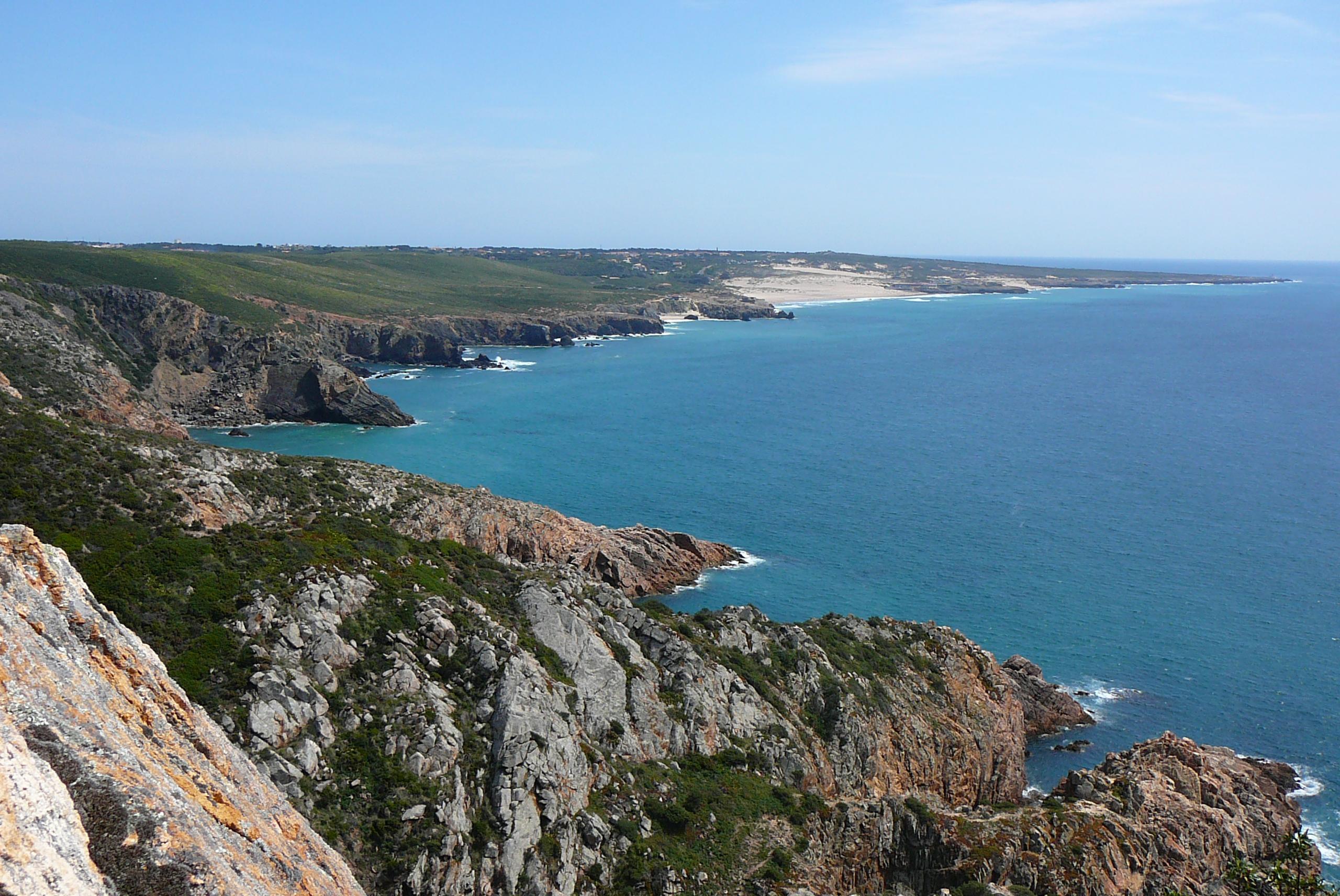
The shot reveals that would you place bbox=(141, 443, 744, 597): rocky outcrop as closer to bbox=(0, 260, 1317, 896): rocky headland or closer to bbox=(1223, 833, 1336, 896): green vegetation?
bbox=(0, 260, 1317, 896): rocky headland

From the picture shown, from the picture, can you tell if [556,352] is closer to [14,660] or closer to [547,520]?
[547,520]

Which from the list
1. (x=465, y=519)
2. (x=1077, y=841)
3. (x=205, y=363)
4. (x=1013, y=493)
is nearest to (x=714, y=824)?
(x=1077, y=841)

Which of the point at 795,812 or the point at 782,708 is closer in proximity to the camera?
the point at 795,812

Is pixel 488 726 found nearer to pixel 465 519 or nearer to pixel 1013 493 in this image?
pixel 465 519

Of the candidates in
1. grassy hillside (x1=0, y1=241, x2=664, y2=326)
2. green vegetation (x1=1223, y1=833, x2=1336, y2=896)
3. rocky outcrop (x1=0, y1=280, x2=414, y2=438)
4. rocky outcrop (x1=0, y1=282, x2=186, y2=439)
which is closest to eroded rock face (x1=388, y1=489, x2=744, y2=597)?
rocky outcrop (x1=0, y1=282, x2=186, y2=439)

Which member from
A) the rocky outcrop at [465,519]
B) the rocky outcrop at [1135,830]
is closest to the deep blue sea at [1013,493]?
the rocky outcrop at [465,519]

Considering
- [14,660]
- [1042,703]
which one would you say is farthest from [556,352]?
[14,660]

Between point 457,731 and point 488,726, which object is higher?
point 457,731
